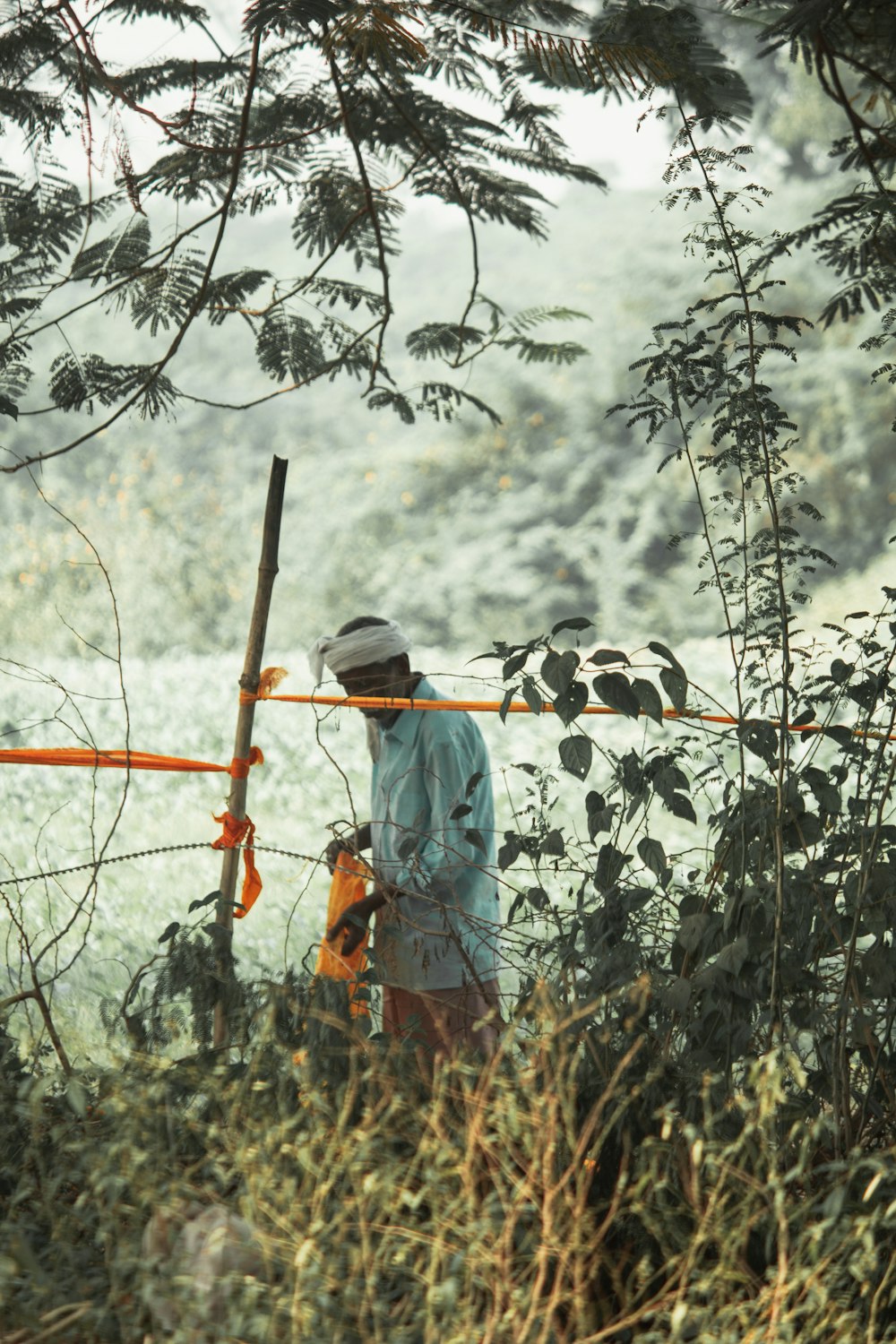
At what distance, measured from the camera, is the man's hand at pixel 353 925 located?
2.55 meters

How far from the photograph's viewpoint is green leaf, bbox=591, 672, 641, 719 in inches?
83.4

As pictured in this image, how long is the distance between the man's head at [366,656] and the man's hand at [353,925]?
1.71 feet

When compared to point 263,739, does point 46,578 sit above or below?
above

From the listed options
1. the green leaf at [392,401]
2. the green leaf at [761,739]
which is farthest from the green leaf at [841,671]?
the green leaf at [392,401]

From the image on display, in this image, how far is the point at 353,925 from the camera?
2.54m

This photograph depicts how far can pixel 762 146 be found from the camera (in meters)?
17.7

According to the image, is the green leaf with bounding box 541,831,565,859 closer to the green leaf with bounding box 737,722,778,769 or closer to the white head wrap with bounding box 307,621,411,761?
the green leaf with bounding box 737,722,778,769

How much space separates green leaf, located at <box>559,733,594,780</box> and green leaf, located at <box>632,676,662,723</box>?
12cm

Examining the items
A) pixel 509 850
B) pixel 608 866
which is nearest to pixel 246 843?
pixel 509 850

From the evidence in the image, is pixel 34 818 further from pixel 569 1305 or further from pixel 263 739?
pixel 569 1305

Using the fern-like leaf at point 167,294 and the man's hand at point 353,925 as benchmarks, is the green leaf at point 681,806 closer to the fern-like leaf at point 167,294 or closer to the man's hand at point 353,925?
the man's hand at point 353,925

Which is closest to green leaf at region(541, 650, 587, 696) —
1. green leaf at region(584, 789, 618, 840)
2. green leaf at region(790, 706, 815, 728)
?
green leaf at region(584, 789, 618, 840)

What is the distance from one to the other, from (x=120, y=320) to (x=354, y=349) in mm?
20658

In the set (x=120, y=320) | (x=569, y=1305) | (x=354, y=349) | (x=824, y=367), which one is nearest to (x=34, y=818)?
(x=354, y=349)
